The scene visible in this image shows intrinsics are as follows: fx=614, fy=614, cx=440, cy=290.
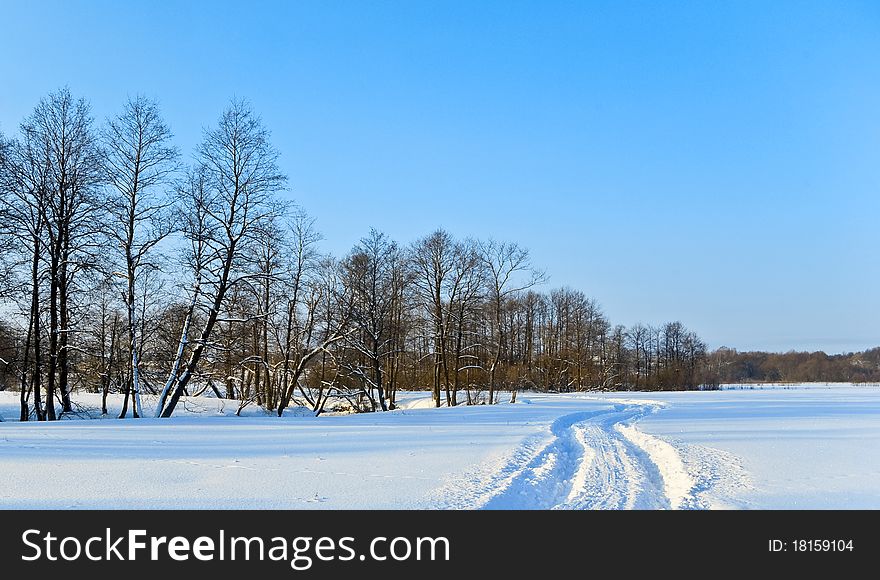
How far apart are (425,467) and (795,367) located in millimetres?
148760

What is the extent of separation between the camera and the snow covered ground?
6.98 metres

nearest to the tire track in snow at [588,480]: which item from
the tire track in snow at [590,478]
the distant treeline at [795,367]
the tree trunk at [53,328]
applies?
the tire track in snow at [590,478]

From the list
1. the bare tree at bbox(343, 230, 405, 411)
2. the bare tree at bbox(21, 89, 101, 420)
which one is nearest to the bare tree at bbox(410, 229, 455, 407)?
the bare tree at bbox(343, 230, 405, 411)

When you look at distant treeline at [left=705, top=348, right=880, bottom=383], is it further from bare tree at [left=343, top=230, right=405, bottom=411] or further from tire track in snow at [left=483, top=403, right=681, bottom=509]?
tire track in snow at [left=483, top=403, right=681, bottom=509]

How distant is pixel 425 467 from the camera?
941cm

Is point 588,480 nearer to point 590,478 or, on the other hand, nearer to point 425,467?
point 590,478

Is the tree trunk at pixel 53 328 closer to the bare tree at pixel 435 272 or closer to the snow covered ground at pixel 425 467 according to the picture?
the snow covered ground at pixel 425 467

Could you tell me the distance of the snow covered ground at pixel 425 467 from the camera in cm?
698

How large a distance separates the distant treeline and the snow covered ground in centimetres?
11810

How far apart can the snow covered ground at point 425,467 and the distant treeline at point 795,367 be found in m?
118

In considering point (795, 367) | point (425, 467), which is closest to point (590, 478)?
point (425, 467)
